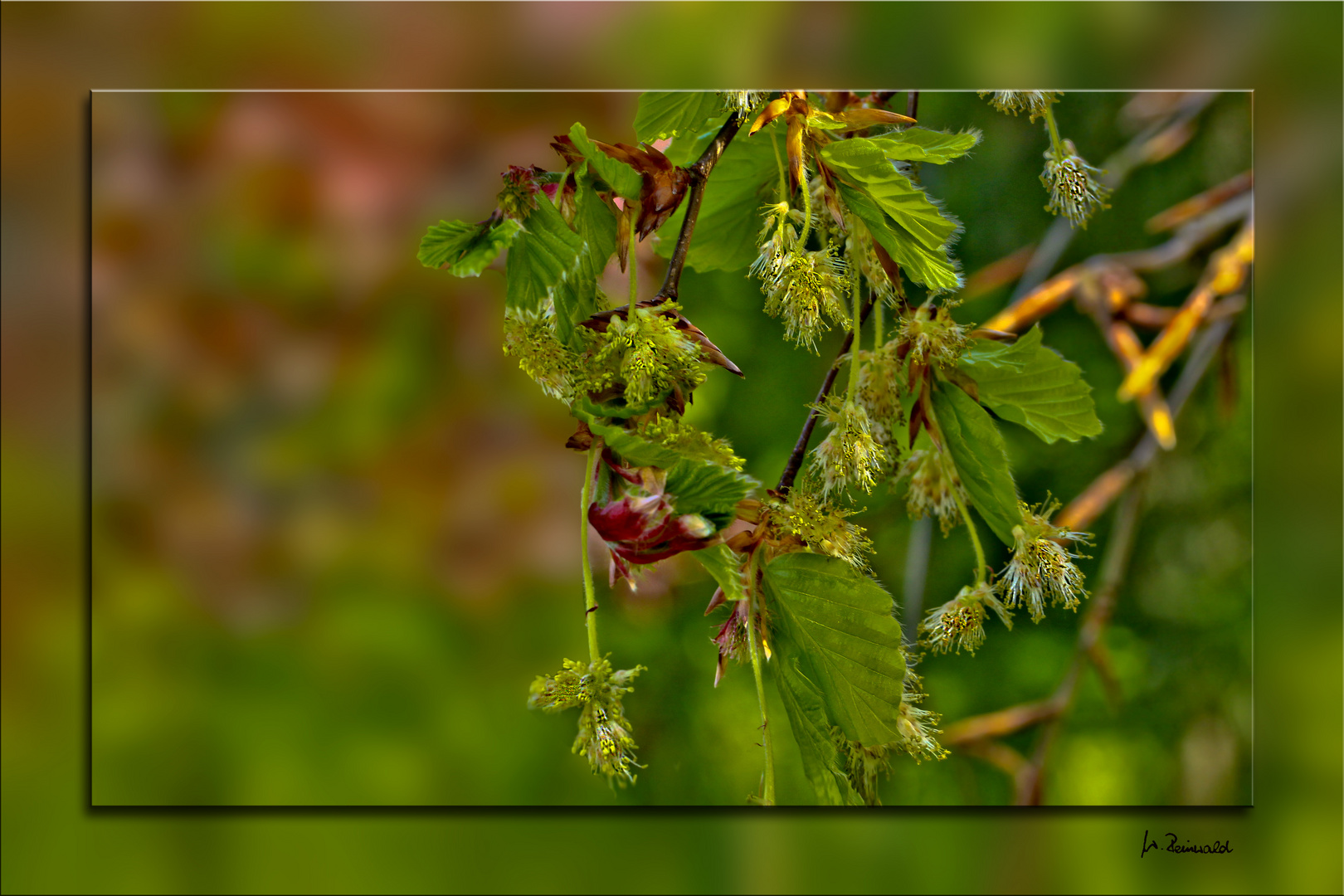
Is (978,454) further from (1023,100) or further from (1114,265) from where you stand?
(1023,100)

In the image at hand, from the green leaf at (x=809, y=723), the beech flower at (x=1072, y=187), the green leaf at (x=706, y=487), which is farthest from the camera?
the beech flower at (x=1072, y=187)

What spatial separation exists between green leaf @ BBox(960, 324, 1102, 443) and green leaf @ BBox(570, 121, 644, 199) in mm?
369

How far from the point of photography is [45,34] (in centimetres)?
118

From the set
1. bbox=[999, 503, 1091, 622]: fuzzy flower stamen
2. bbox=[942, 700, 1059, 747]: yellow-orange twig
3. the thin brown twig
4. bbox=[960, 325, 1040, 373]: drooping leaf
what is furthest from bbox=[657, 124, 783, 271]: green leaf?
bbox=[942, 700, 1059, 747]: yellow-orange twig

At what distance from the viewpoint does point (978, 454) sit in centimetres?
100

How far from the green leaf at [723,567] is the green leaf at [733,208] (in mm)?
307

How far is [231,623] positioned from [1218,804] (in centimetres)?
105

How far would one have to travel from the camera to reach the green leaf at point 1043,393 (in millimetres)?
1038

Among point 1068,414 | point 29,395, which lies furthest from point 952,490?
point 29,395

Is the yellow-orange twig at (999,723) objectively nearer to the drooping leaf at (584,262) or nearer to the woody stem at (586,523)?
the woody stem at (586,523)

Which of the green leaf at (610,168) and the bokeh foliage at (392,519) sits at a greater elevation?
the green leaf at (610,168)

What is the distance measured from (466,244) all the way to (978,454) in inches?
19.6
